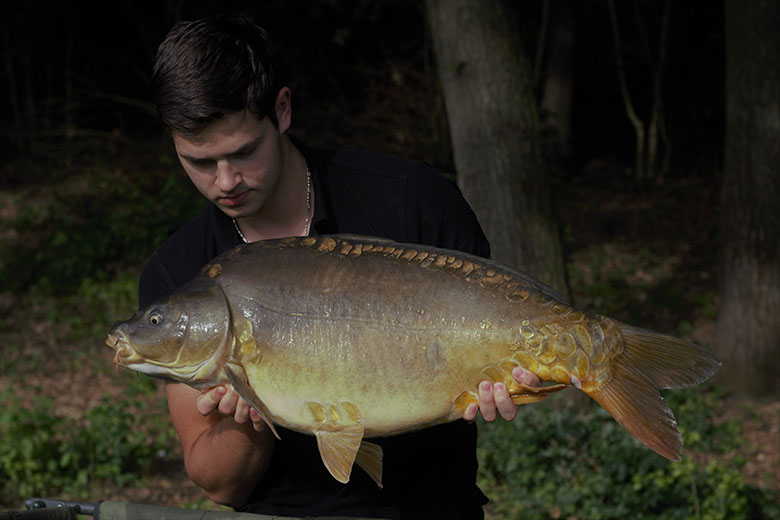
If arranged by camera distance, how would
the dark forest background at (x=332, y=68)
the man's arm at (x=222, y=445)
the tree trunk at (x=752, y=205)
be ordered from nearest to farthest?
the man's arm at (x=222, y=445)
the tree trunk at (x=752, y=205)
the dark forest background at (x=332, y=68)

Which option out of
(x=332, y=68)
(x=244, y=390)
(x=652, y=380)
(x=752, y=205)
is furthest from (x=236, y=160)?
(x=332, y=68)

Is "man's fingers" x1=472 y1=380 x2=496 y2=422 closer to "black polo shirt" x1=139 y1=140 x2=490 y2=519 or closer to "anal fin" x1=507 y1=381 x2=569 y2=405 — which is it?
"anal fin" x1=507 y1=381 x2=569 y2=405

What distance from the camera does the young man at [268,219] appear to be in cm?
236

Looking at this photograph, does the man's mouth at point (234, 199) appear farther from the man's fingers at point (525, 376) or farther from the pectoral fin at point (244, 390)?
the man's fingers at point (525, 376)

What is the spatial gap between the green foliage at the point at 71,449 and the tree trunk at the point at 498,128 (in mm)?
2723

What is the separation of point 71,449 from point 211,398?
3.87 metres

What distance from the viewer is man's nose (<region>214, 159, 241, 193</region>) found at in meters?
2.40

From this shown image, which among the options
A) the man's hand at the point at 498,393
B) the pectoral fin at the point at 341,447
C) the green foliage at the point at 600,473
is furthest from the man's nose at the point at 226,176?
the green foliage at the point at 600,473

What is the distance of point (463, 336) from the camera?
2.24 m

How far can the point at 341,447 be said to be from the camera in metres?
2.21

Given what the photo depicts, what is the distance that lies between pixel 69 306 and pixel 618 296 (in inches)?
213

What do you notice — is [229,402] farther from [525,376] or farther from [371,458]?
[525,376]

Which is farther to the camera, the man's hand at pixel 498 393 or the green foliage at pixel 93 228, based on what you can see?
the green foliage at pixel 93 228

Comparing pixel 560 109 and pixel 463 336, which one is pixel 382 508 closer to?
pixel 463 336
